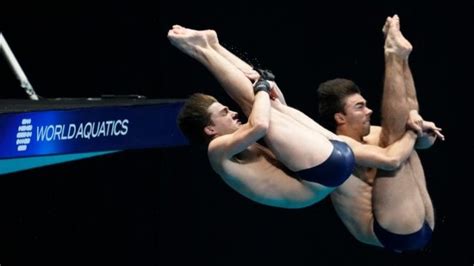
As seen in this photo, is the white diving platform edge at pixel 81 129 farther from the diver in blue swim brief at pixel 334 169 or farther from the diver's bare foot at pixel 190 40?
the diver in blue swim brief at pixel 334 169

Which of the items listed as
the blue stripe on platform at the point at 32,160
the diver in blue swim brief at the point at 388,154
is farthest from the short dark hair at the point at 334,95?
the blue stripe on platform at the point at 32,160

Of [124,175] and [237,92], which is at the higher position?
[237,92]

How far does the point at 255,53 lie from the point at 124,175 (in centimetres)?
98

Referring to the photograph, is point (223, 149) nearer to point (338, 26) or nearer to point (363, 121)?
point (363, 121)

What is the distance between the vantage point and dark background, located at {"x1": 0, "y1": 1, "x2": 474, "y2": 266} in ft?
17.7

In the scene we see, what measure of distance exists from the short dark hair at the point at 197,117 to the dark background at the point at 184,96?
5.96 feet

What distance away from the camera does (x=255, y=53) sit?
557 centimetres

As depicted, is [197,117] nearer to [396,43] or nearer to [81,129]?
[81,129]

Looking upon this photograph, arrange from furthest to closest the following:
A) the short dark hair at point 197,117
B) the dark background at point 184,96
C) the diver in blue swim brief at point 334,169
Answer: the dark background at point 184,96, the short dark hair at point 197,117, the diver in blue swim brief at point 334,169

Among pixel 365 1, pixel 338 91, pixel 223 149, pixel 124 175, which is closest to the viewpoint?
pixel 223 149

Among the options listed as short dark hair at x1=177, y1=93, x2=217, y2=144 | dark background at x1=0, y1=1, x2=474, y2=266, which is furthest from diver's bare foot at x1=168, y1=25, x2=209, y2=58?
dark background at x1=0, y1=1, x2=474, y2=266

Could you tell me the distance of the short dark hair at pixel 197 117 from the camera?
3678 millimetres

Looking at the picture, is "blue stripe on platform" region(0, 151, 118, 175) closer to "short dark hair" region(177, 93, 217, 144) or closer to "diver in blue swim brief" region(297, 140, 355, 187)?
"short dark hair" region(177, 93, 217, 144)

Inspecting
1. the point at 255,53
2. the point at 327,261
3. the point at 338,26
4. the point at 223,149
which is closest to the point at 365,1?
the point at 338,26
